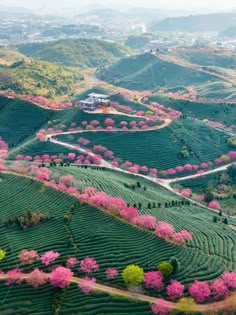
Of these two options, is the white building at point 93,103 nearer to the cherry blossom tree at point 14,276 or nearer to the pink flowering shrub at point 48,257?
the pink flowering shrub at point 48,257

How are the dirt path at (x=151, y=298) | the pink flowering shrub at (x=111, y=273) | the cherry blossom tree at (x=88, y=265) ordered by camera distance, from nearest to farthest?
the dirt path at (x=151, y=298)
the pink flowering shrub at (x=111, y=273)
the cherry blossom tree at (x=88, y=265)

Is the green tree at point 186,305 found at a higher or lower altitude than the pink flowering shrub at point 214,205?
higher

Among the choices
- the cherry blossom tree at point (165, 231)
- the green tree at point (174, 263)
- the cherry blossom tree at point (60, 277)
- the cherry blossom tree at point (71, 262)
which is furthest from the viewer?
the cherry blossom tree at point (165, 231)

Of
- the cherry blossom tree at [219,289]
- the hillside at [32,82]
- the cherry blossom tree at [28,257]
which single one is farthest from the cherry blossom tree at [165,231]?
the hillside at [32,82]

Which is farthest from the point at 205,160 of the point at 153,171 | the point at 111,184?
the point at 111,184

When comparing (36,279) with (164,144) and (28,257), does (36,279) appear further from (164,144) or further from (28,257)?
(164,144)

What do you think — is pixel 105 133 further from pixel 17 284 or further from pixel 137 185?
pixel 17 284

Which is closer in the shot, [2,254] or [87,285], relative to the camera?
[87,285]

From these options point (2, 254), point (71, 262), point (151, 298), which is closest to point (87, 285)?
point (71, 262)
